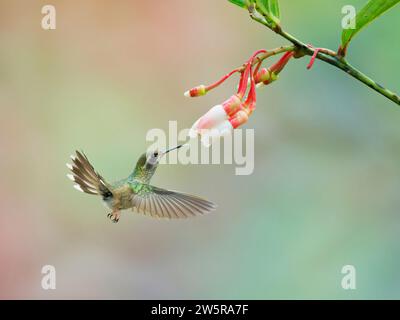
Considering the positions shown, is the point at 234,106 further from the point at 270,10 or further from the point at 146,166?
the point at 146,166

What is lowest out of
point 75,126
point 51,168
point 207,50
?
point 51,168

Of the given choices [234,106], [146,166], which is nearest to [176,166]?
[146,166]

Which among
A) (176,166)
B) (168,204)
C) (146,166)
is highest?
(176,166)

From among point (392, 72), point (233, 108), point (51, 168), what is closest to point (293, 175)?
point (392, 72)

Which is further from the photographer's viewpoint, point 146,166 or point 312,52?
point 146,166

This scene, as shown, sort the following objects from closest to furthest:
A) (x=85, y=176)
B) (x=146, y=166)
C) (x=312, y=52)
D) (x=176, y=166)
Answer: (x=312, y=52) < (x=85, y=176) < (x=146, y=166) < (x=176, y=166)

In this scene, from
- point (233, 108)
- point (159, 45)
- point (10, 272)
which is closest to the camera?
point (233, 108)

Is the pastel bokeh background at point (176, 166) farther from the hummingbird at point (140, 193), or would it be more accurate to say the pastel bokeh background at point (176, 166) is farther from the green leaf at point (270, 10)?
the green leaf at point (270, 10)

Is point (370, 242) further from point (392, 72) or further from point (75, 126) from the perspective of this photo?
point (75, 126)
